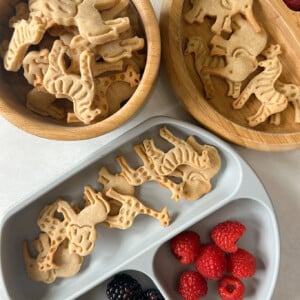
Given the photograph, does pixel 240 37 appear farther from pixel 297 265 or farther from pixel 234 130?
pixel 297 265

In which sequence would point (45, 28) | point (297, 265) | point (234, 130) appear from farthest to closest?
point (297, 265)
point (234, 130)
point (45, 28)

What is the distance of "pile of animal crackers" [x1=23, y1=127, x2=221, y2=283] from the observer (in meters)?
0.91

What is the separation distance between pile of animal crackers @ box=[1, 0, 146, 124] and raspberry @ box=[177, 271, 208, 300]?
1.11 ft

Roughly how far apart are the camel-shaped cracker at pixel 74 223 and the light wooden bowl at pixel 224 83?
0.78ft

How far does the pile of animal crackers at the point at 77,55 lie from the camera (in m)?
0.77

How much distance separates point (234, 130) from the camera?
0.89 meters

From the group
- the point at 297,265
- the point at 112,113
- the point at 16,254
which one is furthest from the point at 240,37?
the point at 16,254

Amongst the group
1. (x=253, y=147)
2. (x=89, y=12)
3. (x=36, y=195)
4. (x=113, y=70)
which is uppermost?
(x=89, y=12)

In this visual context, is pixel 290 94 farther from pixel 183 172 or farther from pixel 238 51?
pixel 183 172

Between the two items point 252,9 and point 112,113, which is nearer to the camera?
point 112,113

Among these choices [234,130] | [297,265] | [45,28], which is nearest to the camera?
[45,28]

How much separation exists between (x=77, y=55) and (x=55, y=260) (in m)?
0.38

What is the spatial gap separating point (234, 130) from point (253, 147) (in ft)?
0.16

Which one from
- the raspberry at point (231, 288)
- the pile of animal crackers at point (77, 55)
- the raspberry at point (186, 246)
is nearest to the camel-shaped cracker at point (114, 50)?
the pile of animal crackers at point (77, 55)
